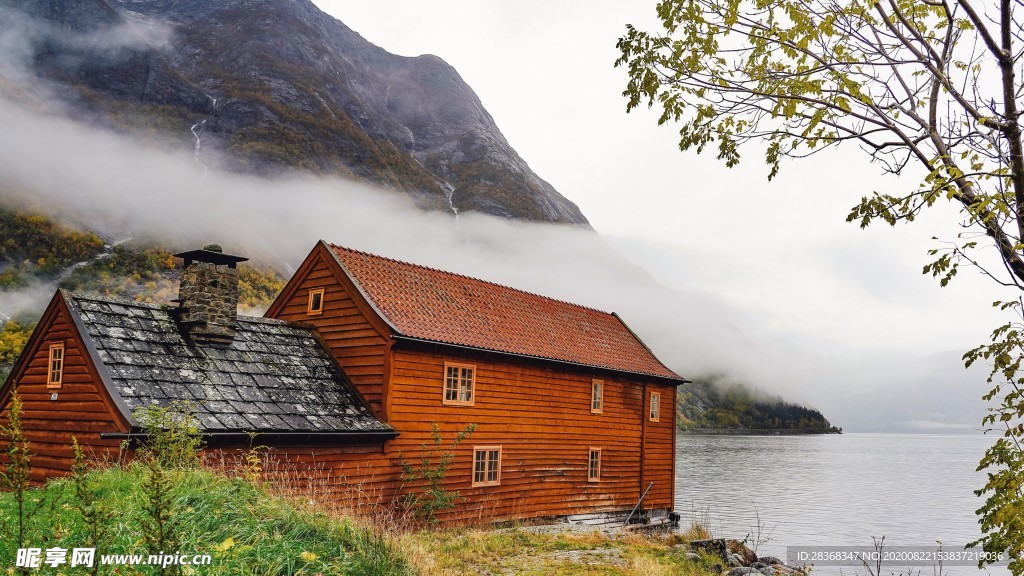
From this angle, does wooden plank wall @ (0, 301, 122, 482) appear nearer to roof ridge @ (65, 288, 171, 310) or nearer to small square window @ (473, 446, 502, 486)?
roof ridge @ (65, 288, 171, 310)

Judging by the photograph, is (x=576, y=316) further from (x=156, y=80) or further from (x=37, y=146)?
(x=156, y=80)

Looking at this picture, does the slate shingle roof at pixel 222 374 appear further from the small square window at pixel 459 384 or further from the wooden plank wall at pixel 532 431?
the small square window at pixel 459 384

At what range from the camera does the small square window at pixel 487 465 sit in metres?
23.9

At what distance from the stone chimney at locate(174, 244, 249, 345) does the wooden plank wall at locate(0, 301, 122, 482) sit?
275 cm

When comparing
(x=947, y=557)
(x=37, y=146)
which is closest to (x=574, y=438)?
(x=947, y=557)

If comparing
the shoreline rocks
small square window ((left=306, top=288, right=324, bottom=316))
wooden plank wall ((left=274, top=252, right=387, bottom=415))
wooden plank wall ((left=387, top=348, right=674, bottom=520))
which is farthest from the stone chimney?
the shoreline rocks

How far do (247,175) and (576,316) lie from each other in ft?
538

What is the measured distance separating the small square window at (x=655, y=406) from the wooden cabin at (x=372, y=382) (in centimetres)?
21

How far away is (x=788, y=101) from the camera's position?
7883 mm

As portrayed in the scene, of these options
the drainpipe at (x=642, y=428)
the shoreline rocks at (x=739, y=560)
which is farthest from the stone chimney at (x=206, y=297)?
the drainpipe at (x=642, y=428)

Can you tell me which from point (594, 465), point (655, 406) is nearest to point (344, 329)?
point (594, 465)

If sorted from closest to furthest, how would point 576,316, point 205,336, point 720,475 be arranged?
point 205,336 → point 576,316 → point 720,475

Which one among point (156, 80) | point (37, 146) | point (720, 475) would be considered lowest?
point (720, 475)

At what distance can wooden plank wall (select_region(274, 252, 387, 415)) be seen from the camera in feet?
71.8
